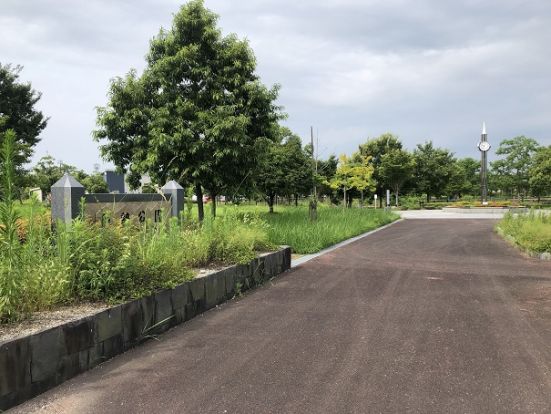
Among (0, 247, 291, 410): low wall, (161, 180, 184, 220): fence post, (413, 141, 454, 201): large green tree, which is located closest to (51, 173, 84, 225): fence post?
(0, 247, 291, 410): low wall

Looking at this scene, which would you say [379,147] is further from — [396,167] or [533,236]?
[533,236]

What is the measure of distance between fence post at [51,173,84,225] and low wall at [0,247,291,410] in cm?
194

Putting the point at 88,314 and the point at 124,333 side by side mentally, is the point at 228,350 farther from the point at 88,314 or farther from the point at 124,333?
the point at 88,314

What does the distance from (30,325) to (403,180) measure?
44654 millimetres

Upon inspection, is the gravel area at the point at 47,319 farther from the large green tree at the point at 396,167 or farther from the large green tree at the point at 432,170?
the large green tree at the point at 432,170

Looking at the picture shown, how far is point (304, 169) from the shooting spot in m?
29.5

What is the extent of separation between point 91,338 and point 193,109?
1029 cm

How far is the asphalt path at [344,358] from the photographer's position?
314 centimetres

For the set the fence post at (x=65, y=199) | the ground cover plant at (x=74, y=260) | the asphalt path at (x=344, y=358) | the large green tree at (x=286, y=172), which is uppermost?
the large green tree at (x=286, y=172)

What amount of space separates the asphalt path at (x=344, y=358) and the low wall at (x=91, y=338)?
102 millimetres

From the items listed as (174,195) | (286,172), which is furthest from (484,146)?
(174,195)

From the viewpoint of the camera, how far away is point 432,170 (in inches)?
1945

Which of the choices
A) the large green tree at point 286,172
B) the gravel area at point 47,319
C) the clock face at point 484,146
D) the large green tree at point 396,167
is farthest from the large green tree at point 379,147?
the gravel area at point 47,319

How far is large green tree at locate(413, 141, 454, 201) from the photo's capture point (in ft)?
161
